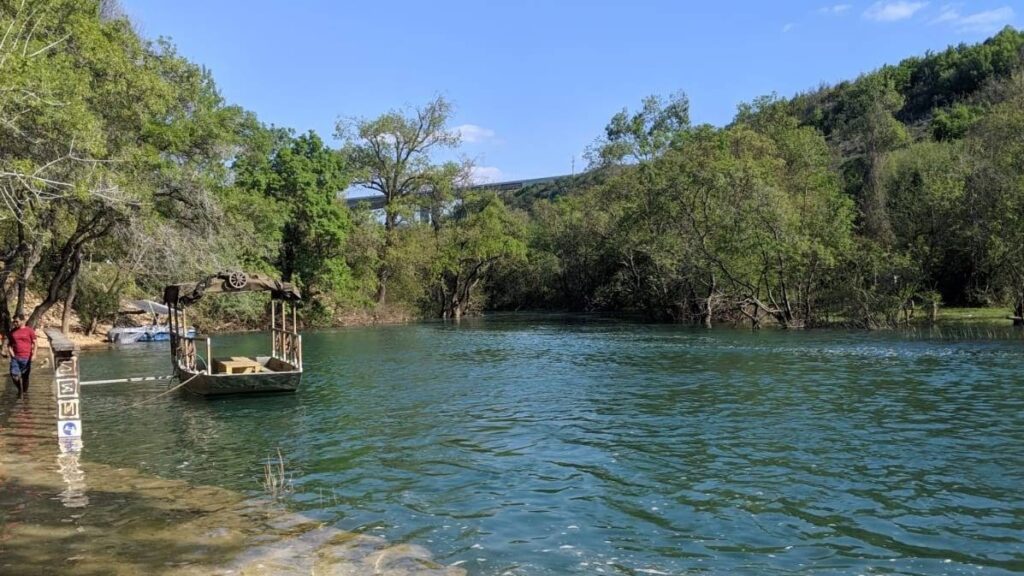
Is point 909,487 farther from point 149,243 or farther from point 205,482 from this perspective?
point 149,243

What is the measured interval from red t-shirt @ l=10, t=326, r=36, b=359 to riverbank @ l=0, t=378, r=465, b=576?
923 centimetres

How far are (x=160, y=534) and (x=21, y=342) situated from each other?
1432cm

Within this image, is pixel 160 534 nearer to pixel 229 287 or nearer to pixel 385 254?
pixel 229 287

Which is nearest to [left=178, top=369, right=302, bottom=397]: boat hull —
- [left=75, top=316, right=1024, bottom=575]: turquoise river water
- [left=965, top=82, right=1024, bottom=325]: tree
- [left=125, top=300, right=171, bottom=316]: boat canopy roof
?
[left=75, top=316, right=1024, bottom=575]: turquoise river water

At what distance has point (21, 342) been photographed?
19141 millimetres

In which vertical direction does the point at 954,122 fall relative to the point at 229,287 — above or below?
above

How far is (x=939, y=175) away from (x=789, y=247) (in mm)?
11436

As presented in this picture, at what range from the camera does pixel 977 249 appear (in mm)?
40375

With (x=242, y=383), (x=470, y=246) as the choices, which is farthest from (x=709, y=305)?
(x=242, y=383)

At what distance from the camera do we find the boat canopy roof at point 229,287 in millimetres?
19730

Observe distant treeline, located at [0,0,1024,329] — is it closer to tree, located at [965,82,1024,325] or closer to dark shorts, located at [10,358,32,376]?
tree, located at [965,82,1024,325]

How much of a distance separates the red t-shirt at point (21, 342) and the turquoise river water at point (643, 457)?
2.01 m

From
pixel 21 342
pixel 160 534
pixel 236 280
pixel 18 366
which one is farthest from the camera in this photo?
pixel 236 280

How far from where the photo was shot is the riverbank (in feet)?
23.4
